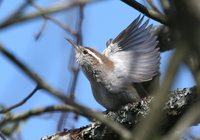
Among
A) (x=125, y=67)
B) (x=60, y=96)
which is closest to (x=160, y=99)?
(x=60, y=96)

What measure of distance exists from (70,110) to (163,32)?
3.06 m

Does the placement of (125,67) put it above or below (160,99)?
below

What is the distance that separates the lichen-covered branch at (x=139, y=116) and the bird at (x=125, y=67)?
0.91 meters

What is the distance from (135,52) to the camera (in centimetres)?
523

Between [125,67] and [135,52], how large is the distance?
201 mm

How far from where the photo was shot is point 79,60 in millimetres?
5684


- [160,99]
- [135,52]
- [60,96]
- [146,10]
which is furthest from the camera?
[135,52]

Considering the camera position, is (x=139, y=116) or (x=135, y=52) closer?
(x=139, y=116)

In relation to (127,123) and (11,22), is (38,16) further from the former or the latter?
(127,123)

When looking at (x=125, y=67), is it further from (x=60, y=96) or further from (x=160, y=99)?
(x=160, y=99)

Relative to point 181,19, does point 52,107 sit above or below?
below

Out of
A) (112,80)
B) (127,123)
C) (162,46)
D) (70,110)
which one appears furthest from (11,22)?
(162,46)

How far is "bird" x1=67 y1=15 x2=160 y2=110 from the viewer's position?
5.05 metres

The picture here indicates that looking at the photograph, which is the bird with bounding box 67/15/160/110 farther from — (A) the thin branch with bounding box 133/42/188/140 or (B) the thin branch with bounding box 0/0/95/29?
(A) the thin branch with bounding box 133/42/188/140
